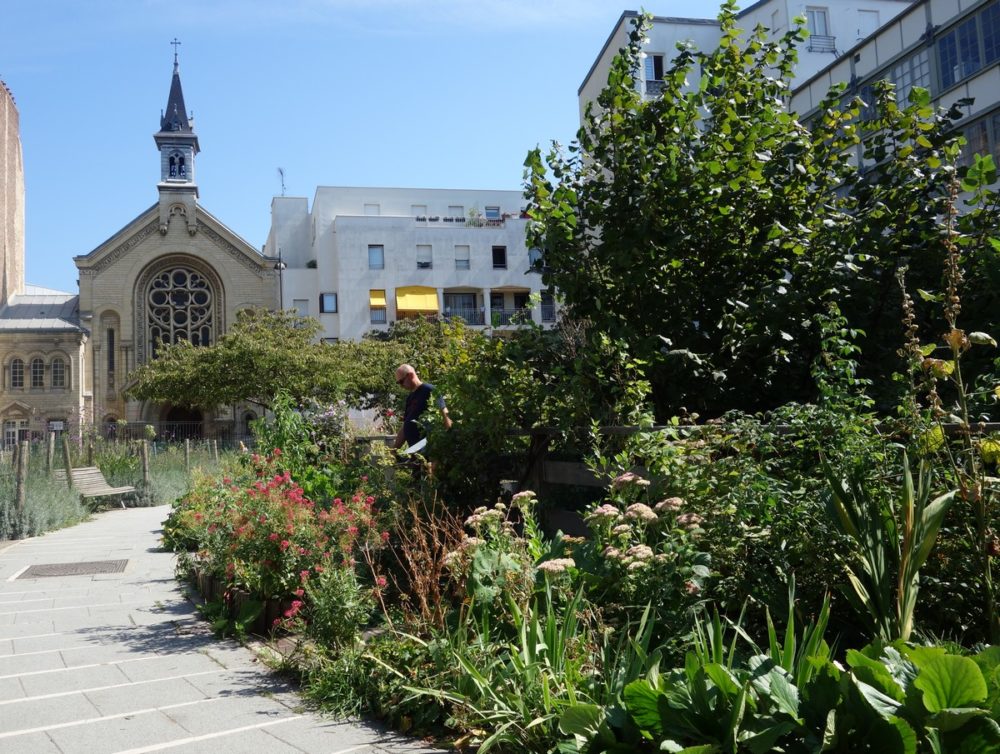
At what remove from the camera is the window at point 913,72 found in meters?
24.2

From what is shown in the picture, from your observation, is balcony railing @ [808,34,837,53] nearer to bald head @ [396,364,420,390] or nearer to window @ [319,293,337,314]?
window @ [319,293,337,314]

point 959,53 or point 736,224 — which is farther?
point 959,53

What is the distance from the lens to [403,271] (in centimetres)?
5822

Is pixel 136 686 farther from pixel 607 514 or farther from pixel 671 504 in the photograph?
pixel 671 504

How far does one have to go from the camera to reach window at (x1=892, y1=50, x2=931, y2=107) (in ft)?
79.3

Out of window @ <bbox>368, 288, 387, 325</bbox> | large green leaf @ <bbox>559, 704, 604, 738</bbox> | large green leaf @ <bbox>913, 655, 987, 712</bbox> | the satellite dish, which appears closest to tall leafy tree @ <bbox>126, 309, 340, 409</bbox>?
window @ <bbox>368, 288, 387, 325</bbox>

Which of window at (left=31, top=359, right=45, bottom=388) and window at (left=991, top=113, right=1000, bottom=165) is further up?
window at (left=991, top=113, right=1000, bottom=165)

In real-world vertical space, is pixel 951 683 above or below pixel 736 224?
below

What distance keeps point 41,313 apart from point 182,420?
11418 mm

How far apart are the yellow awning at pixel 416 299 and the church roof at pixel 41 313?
19812 mm

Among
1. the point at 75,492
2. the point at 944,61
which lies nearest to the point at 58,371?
the point at 75,492

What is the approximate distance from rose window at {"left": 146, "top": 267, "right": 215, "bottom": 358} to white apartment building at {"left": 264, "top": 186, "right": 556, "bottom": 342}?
5.38 m

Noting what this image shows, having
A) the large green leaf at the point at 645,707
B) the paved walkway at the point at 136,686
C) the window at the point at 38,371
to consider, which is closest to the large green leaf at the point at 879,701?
the large green leaf at the point at 645,707

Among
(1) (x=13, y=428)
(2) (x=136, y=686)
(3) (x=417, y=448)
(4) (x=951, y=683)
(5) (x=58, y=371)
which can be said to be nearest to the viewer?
(4) (x=951, y=683)
